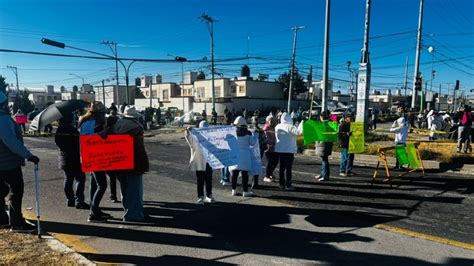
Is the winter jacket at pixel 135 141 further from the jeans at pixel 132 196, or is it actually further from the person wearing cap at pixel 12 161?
the person wearing cap at pixel 12 161

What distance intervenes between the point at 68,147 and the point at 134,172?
178 cm

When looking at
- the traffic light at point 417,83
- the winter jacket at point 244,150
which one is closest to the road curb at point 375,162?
the winter jacket at point 244,150

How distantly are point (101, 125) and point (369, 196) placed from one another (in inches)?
218

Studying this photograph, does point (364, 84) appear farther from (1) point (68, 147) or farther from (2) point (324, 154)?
(1) point (68, 147)

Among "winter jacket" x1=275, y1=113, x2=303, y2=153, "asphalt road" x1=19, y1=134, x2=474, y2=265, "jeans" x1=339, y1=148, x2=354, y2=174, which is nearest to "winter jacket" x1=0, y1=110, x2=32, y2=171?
"asphalt road" x1=19, y1=134, x2=474, y2=265

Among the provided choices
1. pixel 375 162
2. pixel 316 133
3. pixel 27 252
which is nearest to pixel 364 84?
pixel 375 162

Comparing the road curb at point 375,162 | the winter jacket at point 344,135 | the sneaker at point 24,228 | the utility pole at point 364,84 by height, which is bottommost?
the road curb at point 375,162

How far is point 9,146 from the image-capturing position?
16.3 ft

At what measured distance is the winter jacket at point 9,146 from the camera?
4977 millimetres

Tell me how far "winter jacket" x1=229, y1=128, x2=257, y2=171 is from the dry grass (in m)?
3.84

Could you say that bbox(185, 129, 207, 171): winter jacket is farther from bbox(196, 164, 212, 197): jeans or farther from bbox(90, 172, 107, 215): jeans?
bbox(90, 172, 107, 215): jeans

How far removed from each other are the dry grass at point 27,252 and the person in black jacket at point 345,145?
299 inches

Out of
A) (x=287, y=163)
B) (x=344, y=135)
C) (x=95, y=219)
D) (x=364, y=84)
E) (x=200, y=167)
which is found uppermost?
(x=364, y=84)

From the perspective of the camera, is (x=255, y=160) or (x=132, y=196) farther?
(x=255, y=160)
